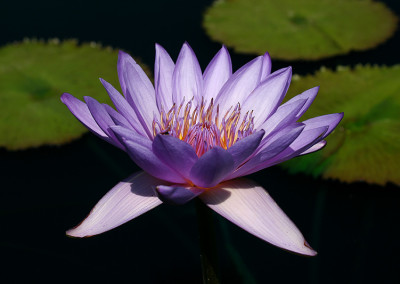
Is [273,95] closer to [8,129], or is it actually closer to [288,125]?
[288,125]

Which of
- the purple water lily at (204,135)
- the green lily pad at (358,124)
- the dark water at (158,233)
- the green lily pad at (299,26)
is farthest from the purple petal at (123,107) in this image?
the green lily pad at (299,26)

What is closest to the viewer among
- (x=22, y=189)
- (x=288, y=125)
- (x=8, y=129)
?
(x=288, y=125)

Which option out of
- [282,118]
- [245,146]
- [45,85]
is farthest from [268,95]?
[45,85]

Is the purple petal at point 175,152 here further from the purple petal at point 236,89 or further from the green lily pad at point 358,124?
the green lily pad at point 358,124

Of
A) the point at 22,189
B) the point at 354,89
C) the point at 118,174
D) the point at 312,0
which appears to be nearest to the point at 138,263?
the point at 118,174

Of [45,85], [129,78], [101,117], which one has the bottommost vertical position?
[101,117]

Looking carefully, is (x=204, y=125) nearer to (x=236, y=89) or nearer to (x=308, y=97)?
(x=236, y=89)
